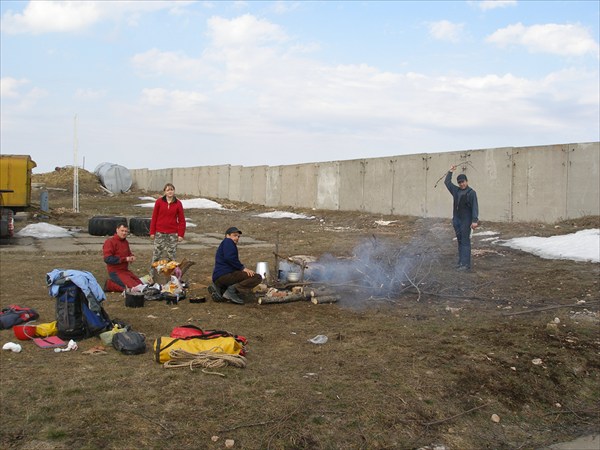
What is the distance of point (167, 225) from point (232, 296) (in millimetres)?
2278

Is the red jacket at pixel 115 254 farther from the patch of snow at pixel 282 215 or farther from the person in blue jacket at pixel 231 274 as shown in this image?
the patch of snow at pixel 282 215

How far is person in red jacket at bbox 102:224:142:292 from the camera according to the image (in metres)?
8.51

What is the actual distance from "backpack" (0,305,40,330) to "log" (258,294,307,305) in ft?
9.91

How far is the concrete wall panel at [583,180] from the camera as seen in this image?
14281mm

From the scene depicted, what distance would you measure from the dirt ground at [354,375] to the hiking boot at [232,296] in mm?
147

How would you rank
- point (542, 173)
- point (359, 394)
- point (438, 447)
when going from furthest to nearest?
point (542, 173) → point (359, 394) → point (438, 447)

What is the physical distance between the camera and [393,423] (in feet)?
14.0

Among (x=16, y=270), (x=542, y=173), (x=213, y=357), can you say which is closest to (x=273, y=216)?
(x=542, y=173)

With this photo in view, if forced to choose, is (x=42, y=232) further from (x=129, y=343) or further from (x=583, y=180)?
(x=583, y=180)

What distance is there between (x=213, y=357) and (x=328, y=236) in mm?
11710

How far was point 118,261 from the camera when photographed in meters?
8.56

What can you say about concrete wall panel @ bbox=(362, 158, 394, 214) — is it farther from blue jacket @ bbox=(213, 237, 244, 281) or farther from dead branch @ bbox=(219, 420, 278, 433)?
dead branch @ bbox=(219, 420, 278, 433)

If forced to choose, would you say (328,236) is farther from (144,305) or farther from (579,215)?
(144,305)

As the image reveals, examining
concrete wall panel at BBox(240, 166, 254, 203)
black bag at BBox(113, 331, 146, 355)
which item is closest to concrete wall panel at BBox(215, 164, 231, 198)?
concrete wall panel at BBox(240, 166, 254, 203)
